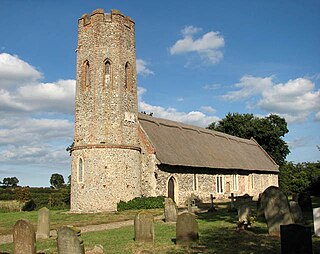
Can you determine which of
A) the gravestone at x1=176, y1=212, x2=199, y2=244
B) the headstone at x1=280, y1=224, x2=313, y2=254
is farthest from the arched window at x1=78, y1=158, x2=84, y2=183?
the headstone at x1=280, y1=224, x2=313, y2=254

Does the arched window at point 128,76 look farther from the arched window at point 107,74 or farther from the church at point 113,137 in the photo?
the arched window at point 107,74

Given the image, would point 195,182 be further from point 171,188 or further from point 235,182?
point 235,182

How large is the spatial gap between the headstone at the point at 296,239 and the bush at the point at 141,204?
603 inches

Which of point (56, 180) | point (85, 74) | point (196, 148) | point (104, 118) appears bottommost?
point (56, 180)

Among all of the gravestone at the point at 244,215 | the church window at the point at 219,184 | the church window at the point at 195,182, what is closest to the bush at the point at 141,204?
the church window at the point at 195,182

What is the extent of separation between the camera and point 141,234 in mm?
11688

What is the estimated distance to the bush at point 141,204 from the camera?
23.0m

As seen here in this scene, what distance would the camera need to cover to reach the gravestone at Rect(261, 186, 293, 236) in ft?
39.8

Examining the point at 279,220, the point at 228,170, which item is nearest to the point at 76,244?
the point at 279,220

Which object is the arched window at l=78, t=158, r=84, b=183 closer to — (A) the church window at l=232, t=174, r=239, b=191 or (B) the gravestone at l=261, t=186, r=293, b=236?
(B) the gravestone at l=261, t=186, r=293, b=236

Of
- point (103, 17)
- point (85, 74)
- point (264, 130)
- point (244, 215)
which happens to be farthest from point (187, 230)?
point (264, 130)

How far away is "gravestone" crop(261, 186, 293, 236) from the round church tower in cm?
1285

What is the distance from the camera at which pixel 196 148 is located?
31.9 m

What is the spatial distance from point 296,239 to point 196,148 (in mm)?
23976
